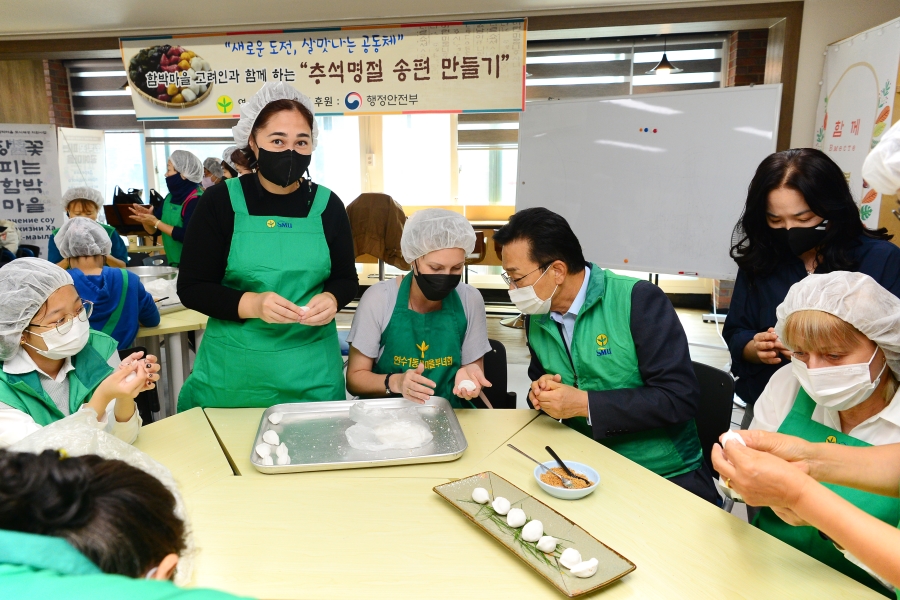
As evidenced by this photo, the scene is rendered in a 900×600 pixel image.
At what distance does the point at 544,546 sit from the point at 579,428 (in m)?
0.83

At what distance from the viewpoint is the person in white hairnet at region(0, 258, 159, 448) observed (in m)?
1.65

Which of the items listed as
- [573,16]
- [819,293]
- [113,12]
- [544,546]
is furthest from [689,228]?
[113,12]

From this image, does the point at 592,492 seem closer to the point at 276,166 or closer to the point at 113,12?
the point at 276,166

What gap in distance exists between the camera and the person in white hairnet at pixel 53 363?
5.42ft

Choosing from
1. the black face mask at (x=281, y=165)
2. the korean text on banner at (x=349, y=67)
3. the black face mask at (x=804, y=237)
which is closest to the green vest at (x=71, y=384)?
the black face mask at (x=281, y=165)

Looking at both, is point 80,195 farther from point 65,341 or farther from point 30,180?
point 65,341

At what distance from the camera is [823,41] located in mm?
4238

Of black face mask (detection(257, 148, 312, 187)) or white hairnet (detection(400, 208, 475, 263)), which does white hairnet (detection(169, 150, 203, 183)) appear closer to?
black face mask (detection(257, 148, 312, 187))

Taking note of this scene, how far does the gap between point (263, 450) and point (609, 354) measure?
108 centimetres

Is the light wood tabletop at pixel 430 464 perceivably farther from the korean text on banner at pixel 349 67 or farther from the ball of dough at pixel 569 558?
the korean text on banner at pixel 349 67

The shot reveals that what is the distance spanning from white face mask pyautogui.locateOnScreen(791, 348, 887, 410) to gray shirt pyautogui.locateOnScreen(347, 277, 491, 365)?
1.16m

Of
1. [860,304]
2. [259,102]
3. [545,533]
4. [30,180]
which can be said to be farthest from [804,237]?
[30,180]

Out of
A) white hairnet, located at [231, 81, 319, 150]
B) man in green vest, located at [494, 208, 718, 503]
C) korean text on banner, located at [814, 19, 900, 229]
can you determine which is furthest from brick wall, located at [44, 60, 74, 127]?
korean text on banner, located at [814, 19, 900, 229]

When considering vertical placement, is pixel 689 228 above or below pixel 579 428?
above
